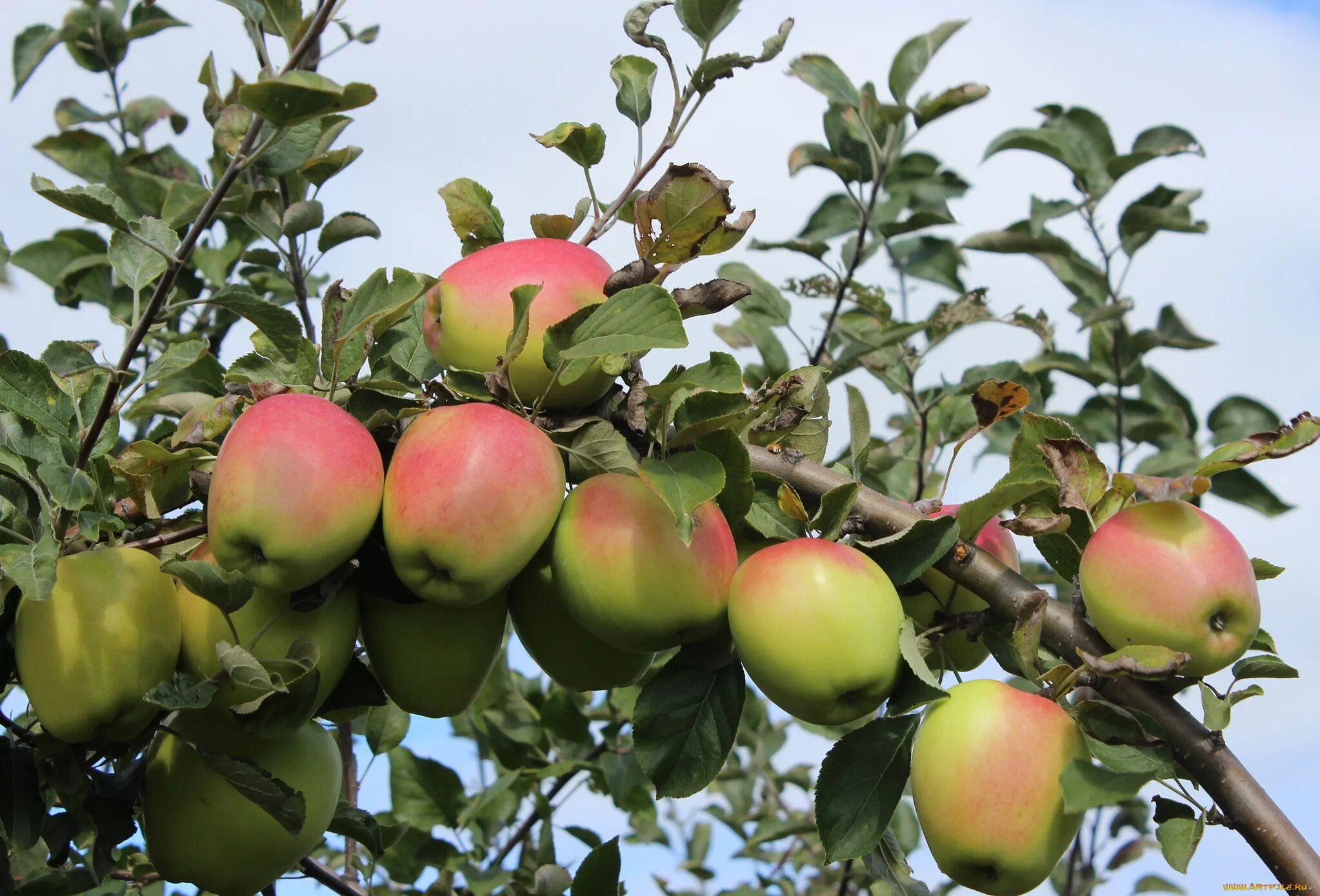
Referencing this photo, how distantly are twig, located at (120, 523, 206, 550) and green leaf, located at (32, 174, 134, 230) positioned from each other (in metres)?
0.33

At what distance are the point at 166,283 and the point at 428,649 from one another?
456mm

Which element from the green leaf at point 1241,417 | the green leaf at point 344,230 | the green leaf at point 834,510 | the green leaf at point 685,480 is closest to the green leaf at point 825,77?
the green leaf at point 344,230

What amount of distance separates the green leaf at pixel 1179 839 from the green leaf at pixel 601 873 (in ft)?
2.05

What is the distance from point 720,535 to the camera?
119 centimetres

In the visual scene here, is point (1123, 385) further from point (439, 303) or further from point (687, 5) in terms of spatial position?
point (439, 303)

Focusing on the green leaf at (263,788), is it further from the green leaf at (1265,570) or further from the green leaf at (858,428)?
the green leaf at (1265,570)

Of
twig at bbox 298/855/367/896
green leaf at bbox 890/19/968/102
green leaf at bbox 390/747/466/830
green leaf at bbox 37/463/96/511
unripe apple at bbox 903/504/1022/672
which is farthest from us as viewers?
green leaf at bbox 890/19/968/102

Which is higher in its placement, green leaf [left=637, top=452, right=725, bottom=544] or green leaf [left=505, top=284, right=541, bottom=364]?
green leaf [left=505, top=284, right=541, bottom=364]

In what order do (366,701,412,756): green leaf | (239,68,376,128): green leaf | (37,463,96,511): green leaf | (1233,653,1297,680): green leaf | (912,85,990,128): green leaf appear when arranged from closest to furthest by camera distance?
(239,68,376,128): green leaf → (37,463,96,511): green leaf → (1233,653,1297,680): green leaf → (366,701,412,756): green leaf → (912,85,990,128): green leaf

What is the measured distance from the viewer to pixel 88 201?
3.98 ft

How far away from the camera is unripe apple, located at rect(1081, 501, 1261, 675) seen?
3.60 feet

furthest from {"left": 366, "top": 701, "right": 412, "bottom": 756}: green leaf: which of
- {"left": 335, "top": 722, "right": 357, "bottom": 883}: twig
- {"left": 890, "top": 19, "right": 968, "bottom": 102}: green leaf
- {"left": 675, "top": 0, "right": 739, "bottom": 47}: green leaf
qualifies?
{"left": 890, "top": 19, "right": 968, "bottom": 102}: green leaf

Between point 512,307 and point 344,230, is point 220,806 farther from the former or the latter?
point 344,230

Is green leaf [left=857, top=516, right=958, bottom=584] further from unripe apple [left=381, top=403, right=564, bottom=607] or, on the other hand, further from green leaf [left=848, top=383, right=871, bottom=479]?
unripe apple [left=381, top=403, right=564, bottom=607]
